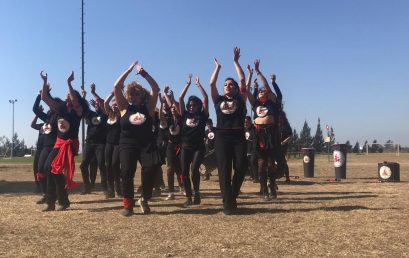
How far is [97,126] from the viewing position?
33.6ft

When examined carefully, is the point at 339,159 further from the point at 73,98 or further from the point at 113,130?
the point at 73,98

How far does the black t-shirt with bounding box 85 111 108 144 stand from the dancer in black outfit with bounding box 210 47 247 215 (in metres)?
3.77

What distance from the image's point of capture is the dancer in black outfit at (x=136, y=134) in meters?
7.09

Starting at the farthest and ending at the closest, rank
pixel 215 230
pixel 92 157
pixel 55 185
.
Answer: pixel 92 157, pixel 55 185, pixel 215 230

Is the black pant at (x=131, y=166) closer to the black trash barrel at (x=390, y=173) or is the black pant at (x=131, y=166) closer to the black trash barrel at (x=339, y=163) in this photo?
the black trash barrel at (x=390, y=173)

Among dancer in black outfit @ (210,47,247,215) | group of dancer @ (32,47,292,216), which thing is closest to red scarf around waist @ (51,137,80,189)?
group of dancer @ (32,47,292,216)

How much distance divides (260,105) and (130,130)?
2636 mm

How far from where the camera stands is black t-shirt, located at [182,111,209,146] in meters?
8.12

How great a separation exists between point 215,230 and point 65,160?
327cm

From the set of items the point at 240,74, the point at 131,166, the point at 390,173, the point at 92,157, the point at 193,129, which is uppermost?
the point at 240,74

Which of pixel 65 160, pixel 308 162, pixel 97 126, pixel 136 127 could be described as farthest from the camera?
pixel 308 162

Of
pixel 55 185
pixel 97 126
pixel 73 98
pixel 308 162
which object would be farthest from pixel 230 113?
pixel 308 162

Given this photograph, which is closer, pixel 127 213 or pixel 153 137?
pixel 127 213

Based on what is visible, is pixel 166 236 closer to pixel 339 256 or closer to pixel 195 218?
pixel 195 218
